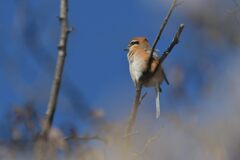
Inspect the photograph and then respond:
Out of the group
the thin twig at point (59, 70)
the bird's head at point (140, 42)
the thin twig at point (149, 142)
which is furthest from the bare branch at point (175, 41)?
the bird's head at point (140, 42)

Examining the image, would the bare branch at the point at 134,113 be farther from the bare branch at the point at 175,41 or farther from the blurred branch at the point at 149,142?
the bare branch at the point at 175,41

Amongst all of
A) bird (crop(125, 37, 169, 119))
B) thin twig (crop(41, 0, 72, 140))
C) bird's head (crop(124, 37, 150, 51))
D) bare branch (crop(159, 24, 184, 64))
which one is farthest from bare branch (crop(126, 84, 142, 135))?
bird's head (crop(124, 37, 150, 51))

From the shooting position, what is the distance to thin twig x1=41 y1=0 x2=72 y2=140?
95.4 inches

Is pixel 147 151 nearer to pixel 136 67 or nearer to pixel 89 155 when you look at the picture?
pixel 89 155

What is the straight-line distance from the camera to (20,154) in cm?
266

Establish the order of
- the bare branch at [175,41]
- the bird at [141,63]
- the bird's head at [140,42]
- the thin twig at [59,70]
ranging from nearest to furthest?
1. the thin twig at [59,70]
2. the bare branch at [175,41]
3. the bird at [141,63]
4. the bird's head at [140,42]

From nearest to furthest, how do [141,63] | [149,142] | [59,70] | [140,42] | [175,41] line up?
[59,70], [149,142], [175,41], [141,63], [140,42]

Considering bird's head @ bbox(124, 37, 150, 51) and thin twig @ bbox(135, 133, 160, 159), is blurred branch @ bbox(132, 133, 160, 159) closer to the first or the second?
thin twig @ bbox(135, 133, 160, 159)

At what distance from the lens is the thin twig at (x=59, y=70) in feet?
7.95

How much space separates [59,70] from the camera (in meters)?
2.54

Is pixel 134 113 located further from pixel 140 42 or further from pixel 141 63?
pixel 140 42

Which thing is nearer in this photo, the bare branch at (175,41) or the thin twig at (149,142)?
the thin twig at (149,142)

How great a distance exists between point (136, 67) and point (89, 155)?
10.5ft

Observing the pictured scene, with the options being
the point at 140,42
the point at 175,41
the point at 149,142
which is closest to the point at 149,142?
the point at 149,142
